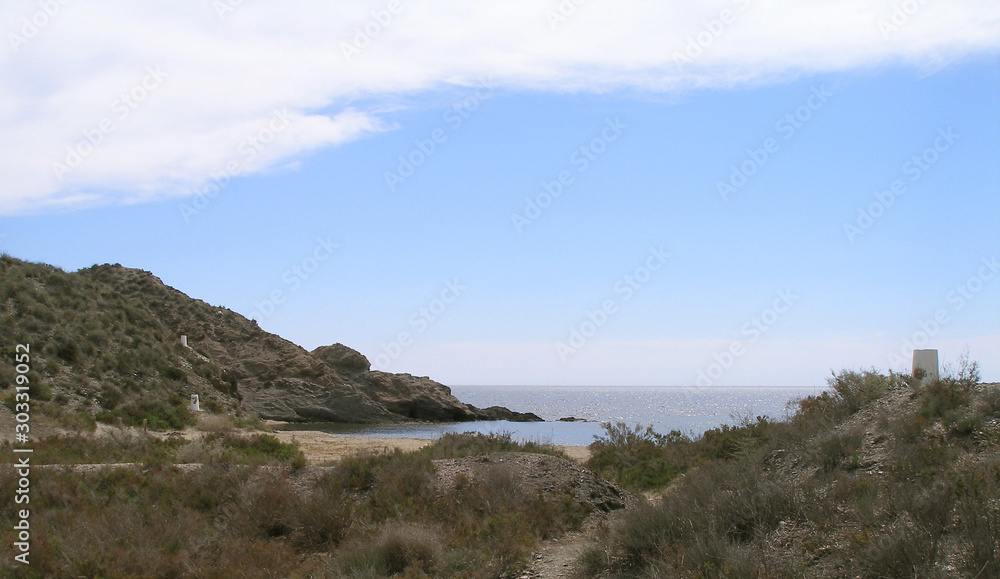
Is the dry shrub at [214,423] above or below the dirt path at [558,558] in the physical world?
above

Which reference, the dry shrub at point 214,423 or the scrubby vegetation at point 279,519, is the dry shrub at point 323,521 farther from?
the dry shrub at point 214,423

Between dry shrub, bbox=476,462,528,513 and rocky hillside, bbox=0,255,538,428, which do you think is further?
rocky hillside, bbox=0,255,538,428

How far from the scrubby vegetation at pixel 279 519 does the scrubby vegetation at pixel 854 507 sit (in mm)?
1793

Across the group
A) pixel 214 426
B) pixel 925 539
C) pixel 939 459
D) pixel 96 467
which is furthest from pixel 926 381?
pixel 214 426

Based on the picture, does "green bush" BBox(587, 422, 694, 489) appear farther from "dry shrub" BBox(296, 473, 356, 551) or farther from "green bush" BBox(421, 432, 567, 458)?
"dry shrub" BBox(296, 473, 356, 551)

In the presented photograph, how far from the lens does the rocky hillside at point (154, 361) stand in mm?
22234

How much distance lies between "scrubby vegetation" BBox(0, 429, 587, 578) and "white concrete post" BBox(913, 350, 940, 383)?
21.0 feet

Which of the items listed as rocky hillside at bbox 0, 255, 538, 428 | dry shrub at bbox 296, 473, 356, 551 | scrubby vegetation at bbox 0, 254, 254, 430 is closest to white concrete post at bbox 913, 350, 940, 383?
dry shrub at bbox 296, 473, 356, 551

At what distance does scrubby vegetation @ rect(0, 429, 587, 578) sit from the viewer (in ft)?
24.4

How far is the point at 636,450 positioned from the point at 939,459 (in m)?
9.38

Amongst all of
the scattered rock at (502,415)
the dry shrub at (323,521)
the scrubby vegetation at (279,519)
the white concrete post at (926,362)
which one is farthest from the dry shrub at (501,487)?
the scattered rock at (502,415)

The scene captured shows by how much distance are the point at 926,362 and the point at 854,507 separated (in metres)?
6.55

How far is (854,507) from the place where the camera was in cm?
638

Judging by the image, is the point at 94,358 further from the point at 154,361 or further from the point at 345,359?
the point at 345,359
